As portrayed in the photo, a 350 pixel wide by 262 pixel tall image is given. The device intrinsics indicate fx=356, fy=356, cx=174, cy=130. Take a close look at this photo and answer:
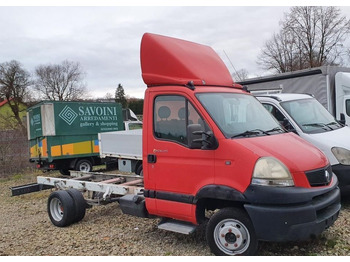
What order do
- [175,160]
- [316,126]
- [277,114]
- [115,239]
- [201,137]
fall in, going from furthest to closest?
[277,114] → [316,126] → [115,239] → [175,160] → [201,137]

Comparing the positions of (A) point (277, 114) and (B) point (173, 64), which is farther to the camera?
(A) point (277, 114)

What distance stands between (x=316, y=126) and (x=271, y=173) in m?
3.42

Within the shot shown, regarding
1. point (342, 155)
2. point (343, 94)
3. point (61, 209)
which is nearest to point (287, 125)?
point (342, 155)

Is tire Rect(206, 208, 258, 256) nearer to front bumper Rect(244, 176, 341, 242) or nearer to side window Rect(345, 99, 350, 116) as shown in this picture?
front bumper Rect(244, 176, 341, 242)

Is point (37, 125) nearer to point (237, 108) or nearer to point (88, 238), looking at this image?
point (88, 238)

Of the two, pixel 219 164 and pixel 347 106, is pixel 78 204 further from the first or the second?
pixel 347 106

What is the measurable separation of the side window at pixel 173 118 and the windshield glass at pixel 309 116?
310 cm

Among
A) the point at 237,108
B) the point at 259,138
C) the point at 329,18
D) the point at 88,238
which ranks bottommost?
the point at 88,238

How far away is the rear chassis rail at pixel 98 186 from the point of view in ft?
20.6

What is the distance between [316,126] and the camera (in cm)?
703

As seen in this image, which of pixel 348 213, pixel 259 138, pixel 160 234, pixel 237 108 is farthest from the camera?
pixel 348 213

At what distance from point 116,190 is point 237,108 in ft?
8.86
